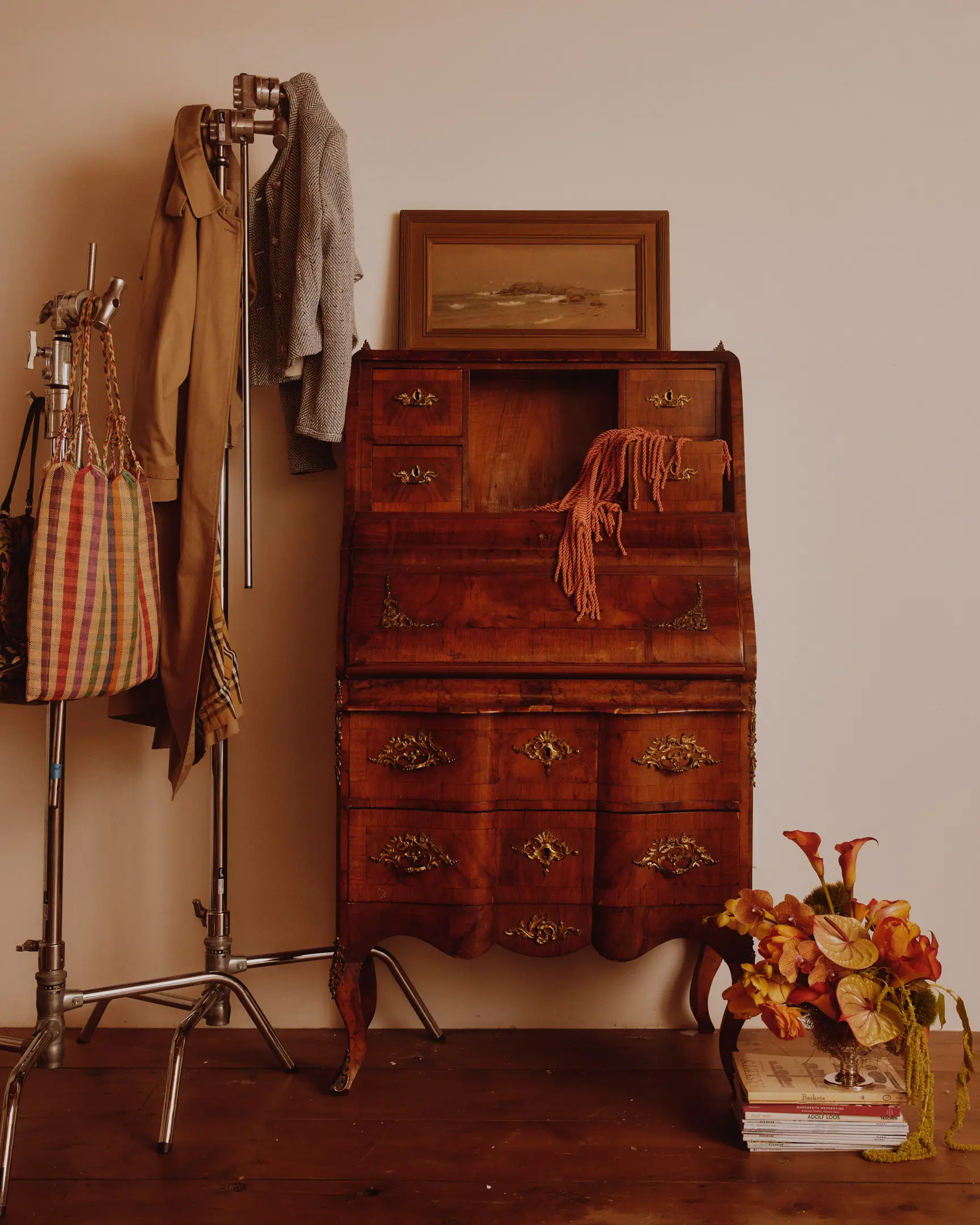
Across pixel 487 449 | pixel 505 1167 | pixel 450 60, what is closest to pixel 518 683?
pixel 487 449

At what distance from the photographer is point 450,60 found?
9.02 feet

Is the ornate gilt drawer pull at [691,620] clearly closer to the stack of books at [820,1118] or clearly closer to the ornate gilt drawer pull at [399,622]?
the ornate gilt drawer pull at [399,622]

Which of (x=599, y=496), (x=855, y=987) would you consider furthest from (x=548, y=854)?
(x=599, y=496)

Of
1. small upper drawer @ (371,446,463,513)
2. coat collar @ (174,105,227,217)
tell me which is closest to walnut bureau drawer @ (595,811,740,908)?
small upper drawer @ (371,446,463,513)

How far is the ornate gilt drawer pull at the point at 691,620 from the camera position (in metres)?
2.24

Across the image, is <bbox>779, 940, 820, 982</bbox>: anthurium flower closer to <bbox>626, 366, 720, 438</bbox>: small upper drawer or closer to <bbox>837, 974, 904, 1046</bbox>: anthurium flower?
<bbox>837, 974, 904, 1046</bbox>: anthurium flower

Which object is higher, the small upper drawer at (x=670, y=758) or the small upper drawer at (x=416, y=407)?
the small upper drawer at (x=416, y=407)

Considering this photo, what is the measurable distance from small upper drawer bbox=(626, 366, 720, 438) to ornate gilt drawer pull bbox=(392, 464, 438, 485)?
505 mm

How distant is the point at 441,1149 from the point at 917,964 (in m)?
1.02

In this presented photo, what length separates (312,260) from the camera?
2.35m

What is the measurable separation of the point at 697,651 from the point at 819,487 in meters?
0.83

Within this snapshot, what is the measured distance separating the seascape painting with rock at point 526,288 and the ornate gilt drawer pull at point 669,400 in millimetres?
326

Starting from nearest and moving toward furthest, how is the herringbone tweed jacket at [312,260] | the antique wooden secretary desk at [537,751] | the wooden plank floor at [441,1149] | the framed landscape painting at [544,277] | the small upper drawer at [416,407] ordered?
1. the wooden plank floor at [441,1149]
2. the antique wooden secretary desk at [537,751]
3. the herringbone tweed jacket at [312,260]
4. the small upper drawer at [416,407]
5. the framed landscape painting at [544,277]

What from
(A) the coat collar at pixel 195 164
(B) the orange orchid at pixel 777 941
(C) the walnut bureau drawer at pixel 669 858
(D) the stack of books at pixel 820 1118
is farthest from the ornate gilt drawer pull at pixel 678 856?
(A) the coat collar at pixel 195 164
